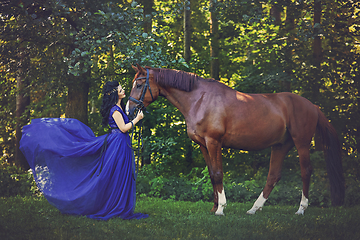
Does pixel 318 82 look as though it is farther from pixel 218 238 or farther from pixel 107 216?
pixel 107 216

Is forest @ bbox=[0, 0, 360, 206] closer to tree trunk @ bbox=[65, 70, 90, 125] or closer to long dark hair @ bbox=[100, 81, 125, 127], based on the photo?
tree trunk @ bbox=[65, 70, 90, 125]

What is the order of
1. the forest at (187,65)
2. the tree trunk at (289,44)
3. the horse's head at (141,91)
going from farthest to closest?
the tree trunk at (289,44), the forest at (187,65), the horse's head at (141,91)

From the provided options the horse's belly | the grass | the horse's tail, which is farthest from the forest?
the horse's belly

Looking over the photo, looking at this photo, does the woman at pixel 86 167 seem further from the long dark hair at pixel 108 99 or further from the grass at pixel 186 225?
the grass at pixel 186 225

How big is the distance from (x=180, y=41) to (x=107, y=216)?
839 centimetres

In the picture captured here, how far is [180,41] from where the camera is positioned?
12.1 m

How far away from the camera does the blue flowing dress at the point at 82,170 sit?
5.18 meters

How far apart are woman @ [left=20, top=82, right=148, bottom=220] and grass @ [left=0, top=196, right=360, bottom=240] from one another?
285 mm

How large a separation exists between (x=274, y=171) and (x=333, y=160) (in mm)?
1213

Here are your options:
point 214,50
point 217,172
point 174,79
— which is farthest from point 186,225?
point 214,50

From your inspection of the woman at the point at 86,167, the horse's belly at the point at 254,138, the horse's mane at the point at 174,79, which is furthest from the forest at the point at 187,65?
the horse's belly at the point at 254,138

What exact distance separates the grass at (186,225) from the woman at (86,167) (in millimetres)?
285

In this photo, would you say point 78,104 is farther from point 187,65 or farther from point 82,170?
point 82,170

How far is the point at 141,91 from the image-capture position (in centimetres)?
546
